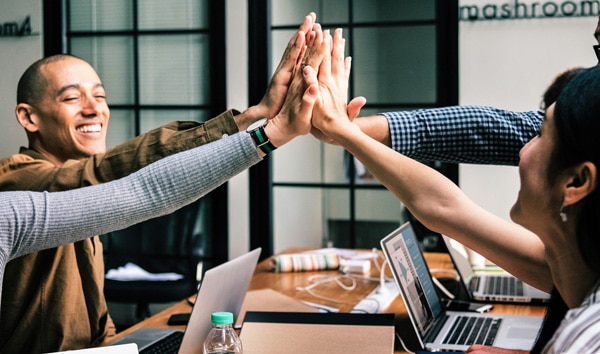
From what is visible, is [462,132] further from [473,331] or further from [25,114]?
[25,114]

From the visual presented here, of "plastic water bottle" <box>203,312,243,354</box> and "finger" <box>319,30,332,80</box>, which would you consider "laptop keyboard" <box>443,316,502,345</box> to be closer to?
"plastic water bottle" <box>203,312,243,354</box>

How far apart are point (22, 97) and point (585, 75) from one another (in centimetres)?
183

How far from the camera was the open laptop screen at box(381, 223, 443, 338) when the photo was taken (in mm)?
2156

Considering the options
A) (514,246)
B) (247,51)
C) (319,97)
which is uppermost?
(247,51)

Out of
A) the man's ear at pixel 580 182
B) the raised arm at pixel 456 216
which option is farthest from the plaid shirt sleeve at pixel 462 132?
the man's ear at pixel 580 182

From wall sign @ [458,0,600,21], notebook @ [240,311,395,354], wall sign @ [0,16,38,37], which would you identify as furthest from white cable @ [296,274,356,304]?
wall sign @ [0,16,38,37]

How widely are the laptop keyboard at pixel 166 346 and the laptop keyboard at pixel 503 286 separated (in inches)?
43.4

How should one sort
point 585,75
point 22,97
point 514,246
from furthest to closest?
point 22,97
point 514,246
point 585,75

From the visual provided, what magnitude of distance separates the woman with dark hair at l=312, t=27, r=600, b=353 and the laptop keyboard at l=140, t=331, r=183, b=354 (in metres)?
0.68

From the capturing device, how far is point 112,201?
1.58 m

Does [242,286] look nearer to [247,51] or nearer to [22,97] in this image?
[22,97]

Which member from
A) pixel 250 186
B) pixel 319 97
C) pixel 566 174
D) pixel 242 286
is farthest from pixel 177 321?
pixel 250 186

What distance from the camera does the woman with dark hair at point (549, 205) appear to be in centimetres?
123

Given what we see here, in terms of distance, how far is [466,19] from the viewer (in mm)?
4633
